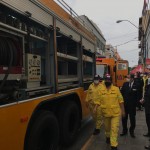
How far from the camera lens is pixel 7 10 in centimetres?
445

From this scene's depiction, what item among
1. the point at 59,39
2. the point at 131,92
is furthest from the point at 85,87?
the point at 59,39

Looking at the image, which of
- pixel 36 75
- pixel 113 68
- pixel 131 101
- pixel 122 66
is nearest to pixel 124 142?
pixel 131 101

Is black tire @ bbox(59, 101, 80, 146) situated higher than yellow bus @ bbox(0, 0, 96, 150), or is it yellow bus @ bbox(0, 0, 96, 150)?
yellow bus @ bbox(0, 0, 96, 150)

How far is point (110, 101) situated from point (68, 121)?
1004 millimetres

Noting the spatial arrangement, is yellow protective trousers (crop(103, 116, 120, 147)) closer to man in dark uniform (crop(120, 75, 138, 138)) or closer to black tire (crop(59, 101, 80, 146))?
black tire (crop(59, 101, 80, 146))

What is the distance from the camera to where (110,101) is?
7.27 meters

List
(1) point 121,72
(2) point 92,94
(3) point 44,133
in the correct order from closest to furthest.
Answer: (3) point 44,133 < (2) point 92,94 < (1) point 121,72

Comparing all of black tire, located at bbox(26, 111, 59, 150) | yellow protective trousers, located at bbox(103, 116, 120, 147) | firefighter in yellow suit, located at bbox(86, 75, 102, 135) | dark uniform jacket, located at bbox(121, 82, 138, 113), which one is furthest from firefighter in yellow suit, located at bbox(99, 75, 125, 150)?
black tire, located at bbox(26, 111, 59, 150)

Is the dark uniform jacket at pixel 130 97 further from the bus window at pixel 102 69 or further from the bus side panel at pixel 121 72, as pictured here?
the bus side panel at pixel 121 72

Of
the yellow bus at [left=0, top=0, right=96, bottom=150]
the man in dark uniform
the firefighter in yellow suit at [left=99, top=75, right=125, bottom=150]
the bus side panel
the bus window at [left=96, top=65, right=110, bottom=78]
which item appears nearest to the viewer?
the yellow bus at [left=0, top=0, right=96, bottom=150]

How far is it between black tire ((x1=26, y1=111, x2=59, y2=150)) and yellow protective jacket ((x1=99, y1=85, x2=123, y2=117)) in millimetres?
1604

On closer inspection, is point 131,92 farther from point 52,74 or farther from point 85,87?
point 52,74

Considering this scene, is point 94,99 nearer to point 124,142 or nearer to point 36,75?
point 124,142

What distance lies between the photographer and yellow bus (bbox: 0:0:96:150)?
14.5ft
